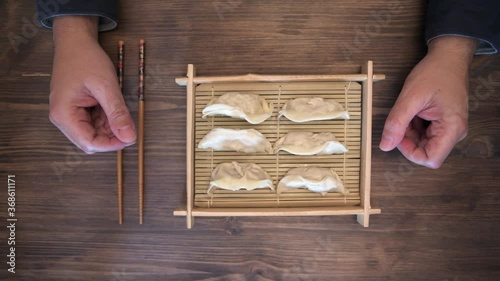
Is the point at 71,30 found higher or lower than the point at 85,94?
higher

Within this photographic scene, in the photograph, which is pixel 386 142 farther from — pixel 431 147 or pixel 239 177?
pixel 239 177

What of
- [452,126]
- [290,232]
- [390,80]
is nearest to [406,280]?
[290,232]

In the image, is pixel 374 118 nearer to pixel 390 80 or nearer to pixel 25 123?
pixel 390 80

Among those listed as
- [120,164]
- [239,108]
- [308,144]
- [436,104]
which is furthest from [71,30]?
[436,104]

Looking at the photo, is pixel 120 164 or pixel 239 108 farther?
pixel 120 164

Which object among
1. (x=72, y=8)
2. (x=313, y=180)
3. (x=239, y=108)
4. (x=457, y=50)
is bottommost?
(x=313, y=180)
